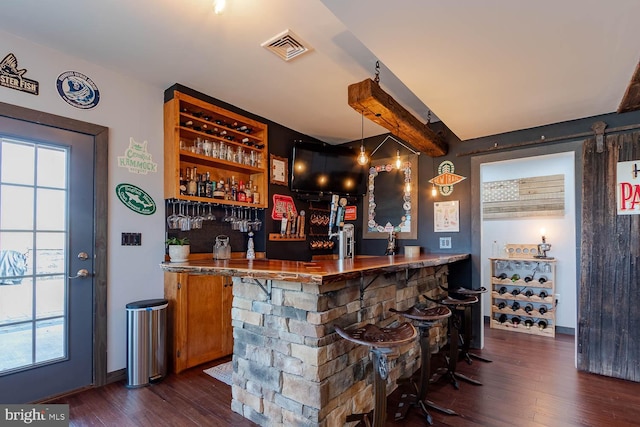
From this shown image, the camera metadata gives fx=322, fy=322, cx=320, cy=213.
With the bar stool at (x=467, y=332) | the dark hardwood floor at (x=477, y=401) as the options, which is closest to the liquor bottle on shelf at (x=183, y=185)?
the dark hardwood floor at (x=477, y=401)

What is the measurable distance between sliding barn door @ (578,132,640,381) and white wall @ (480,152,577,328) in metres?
0.97

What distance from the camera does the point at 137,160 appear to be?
3029mm

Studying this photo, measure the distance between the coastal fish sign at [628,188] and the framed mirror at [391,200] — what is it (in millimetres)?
2022

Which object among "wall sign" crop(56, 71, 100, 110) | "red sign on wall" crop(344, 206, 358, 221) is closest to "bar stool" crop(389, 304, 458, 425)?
"red sign on wall" crop(344, 206, 358, 221)

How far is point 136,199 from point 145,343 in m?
1.30

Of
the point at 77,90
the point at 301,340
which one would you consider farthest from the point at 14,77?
the point at 301,340

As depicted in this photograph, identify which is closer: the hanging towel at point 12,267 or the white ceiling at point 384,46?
the white ceiling at point 384,46

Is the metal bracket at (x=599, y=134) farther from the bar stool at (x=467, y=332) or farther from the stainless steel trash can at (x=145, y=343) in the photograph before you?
the stainless steel trash can at (x=145, y=343)

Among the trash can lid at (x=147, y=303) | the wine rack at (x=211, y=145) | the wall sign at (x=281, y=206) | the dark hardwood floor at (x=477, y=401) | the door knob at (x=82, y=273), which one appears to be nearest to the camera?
the dark hardwood floor at (x=477, y=401)

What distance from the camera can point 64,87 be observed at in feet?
8.61

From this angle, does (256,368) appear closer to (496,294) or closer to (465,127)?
(465,127)

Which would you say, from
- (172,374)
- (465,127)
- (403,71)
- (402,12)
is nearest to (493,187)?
(465,127)

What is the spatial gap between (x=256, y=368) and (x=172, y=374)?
1.32 m

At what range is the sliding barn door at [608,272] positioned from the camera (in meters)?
3.01
